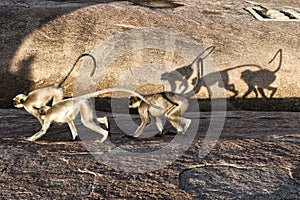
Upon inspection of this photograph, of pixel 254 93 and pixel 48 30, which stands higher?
pixel 48 30

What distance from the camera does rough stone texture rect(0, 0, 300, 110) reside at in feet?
30.1

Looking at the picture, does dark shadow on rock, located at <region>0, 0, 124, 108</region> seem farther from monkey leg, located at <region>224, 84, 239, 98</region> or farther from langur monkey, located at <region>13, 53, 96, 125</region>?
monkey leg, located at <region>224, 84, 239, 98</region>

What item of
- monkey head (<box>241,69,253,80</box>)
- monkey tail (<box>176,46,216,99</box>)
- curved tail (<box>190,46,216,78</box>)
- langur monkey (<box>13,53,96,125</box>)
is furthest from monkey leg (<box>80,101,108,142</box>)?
monkey head (<box>241,69,253,80</box>)

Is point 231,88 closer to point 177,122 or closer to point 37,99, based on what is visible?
point 177,122

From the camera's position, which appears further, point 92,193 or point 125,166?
point 125,166

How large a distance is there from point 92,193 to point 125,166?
0.60m

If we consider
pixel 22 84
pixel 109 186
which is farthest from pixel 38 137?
A: pixel 22 84

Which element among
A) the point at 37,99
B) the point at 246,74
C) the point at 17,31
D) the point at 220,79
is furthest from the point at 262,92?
the point at 37,99

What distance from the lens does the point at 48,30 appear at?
9.66 m

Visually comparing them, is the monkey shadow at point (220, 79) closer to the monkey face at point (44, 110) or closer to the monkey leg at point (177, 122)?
the monkey leg at point (177, 122)

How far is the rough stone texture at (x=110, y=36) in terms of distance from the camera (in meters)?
9.19

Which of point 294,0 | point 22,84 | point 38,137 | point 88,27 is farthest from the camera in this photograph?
point 294,0

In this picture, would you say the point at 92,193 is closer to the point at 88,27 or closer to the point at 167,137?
the point at 167,137

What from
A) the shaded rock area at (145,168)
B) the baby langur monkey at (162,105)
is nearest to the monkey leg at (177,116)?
the baby langur monkey at (162,105)
